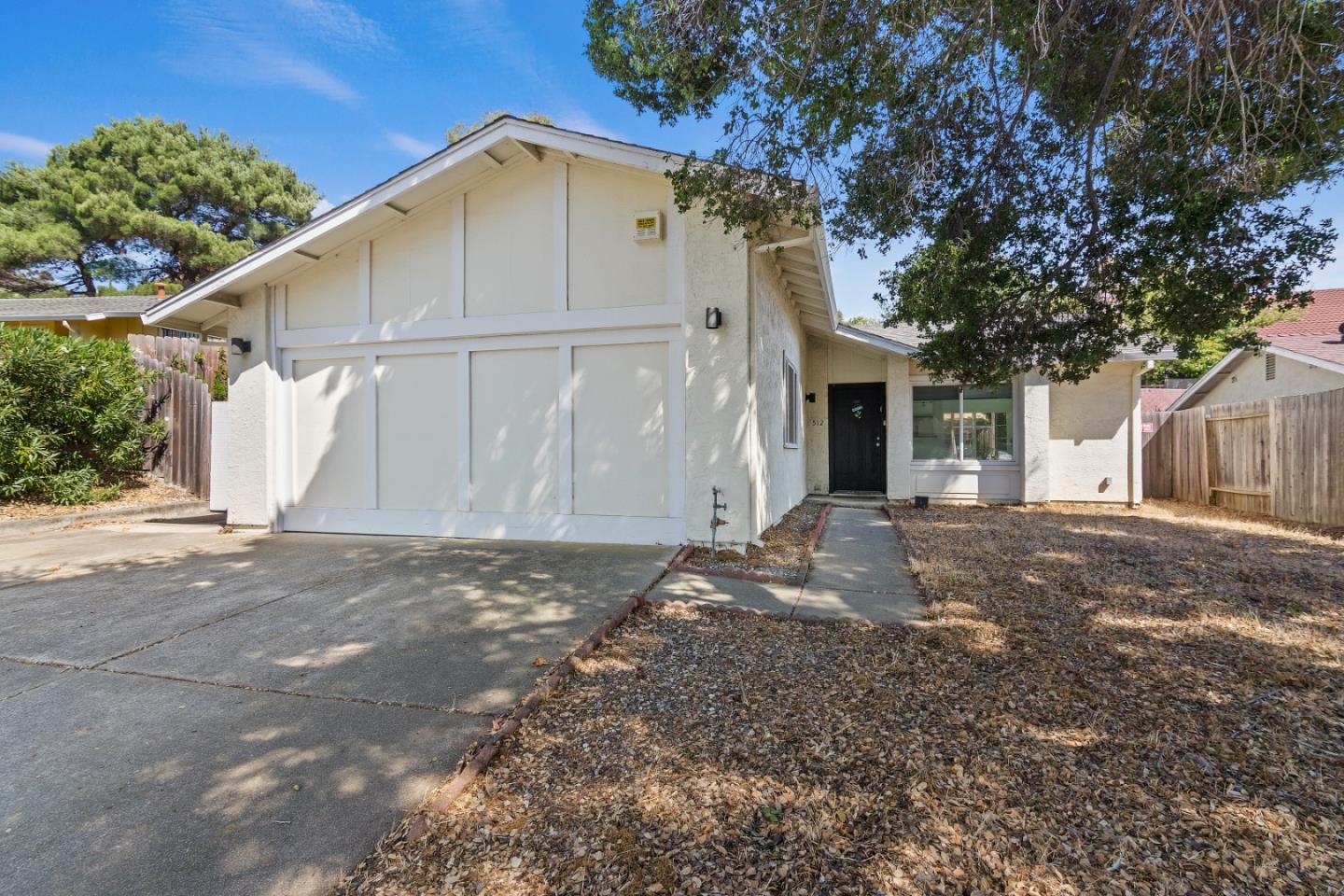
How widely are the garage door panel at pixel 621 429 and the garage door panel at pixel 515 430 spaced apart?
325mm

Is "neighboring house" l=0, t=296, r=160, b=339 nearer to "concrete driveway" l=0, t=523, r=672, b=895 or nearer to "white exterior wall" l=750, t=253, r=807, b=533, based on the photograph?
"concrete driveway" l=0, t=523, r=672, b=895

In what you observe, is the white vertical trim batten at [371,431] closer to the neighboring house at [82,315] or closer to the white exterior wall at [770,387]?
the white exterior wall at [770,387]

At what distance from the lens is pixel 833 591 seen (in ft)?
16.0

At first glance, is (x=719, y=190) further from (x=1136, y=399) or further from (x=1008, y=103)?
(x=1136, y=399)

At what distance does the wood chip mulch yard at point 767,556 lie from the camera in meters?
5.36

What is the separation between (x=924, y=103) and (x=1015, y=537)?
5217 mm

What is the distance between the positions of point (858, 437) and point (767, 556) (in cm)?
658

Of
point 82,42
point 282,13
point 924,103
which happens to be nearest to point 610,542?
point 924,103

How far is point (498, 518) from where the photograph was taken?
655 cm

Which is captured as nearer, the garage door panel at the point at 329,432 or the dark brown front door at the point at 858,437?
the garage door panel at the point at 329,432

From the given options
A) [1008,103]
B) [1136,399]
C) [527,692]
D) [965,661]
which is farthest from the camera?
[1136,399]

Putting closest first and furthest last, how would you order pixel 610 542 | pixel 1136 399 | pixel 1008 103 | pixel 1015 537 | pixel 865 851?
1. pixel 865 851
2. pixel 1008 103
3. pixel 610 542
4. pixel 1015 537
5. pixel 1136 399

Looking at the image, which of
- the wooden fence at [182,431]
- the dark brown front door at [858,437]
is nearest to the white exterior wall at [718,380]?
the dark brown front door at [858,437]

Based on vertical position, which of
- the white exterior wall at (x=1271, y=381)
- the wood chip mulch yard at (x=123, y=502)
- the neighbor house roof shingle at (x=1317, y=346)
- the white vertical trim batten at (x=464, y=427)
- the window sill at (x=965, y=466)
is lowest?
the wood chip mulch yard at (x=123, y=502)
